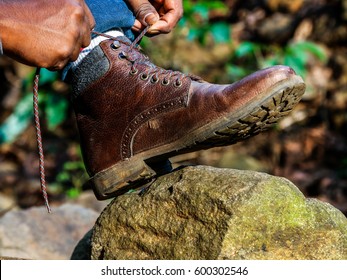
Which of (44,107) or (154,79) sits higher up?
(154,79)

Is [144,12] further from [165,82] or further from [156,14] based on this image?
[165,82]

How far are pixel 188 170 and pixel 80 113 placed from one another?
545 millimetres

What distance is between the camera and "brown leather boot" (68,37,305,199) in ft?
8.59

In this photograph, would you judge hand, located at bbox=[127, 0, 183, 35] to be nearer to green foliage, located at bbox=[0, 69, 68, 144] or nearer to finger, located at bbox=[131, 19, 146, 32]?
finger, located at bbox=[131, 19, 146, 32]

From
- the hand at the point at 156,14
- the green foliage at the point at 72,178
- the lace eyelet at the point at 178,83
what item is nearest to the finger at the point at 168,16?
the hand at the point at 156,14

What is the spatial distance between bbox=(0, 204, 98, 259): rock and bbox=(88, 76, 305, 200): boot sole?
109 cm

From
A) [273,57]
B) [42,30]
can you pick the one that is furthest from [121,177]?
[273,57]

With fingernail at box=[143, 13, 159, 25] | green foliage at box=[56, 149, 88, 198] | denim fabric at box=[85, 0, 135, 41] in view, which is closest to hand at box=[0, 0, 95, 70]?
denim fabric at box=[85, 0, 135, 41]

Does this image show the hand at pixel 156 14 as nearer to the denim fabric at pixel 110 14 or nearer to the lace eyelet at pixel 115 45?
the denim fabric at pixel 110 14

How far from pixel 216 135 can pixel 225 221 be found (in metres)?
0.35

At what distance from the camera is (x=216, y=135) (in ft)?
8.53

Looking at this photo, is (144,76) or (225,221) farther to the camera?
(144,76)

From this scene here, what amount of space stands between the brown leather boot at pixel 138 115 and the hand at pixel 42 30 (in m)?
0.46
